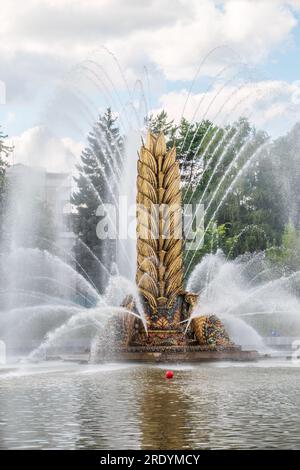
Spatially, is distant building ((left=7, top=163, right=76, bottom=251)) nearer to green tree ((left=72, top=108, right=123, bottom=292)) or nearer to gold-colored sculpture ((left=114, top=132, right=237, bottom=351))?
green tree ((left=72, top=108, right=123, bottom=292))

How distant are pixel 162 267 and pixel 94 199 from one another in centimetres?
4302

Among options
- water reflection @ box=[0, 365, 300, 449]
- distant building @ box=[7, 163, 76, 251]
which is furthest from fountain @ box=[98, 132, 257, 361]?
distant building @ box=[7, 163, 76, 251]

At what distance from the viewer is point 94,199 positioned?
69.2 meters

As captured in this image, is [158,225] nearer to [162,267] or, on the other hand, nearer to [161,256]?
[161,256]

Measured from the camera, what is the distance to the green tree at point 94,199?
215 feet

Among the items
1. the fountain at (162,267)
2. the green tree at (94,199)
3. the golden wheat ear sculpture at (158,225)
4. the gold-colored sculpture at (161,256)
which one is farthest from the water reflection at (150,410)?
the green tree at (94,199)

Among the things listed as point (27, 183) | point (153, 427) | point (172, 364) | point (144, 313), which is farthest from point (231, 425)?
point (27, 183)

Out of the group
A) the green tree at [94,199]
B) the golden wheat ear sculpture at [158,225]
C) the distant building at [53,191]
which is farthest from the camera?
the green tree at [94,199]

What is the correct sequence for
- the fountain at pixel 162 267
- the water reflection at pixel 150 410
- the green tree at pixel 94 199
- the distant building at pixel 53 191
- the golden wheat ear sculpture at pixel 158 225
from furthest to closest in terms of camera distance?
1. the green tree at pixel 94 199
2. the distant building at pixel 53 191
3. the golden wheat ear sculpture at pixel 158 225
4. the fountain at pixel 162 267
5. the water reflection at pixel 150 410

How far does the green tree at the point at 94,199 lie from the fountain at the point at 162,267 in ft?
119

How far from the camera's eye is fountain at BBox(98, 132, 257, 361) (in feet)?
86.6

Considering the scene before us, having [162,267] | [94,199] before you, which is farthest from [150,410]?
[94,199]

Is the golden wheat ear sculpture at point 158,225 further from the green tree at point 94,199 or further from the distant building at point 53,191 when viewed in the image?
the green tree at point 94,199

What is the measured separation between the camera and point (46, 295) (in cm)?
5219
